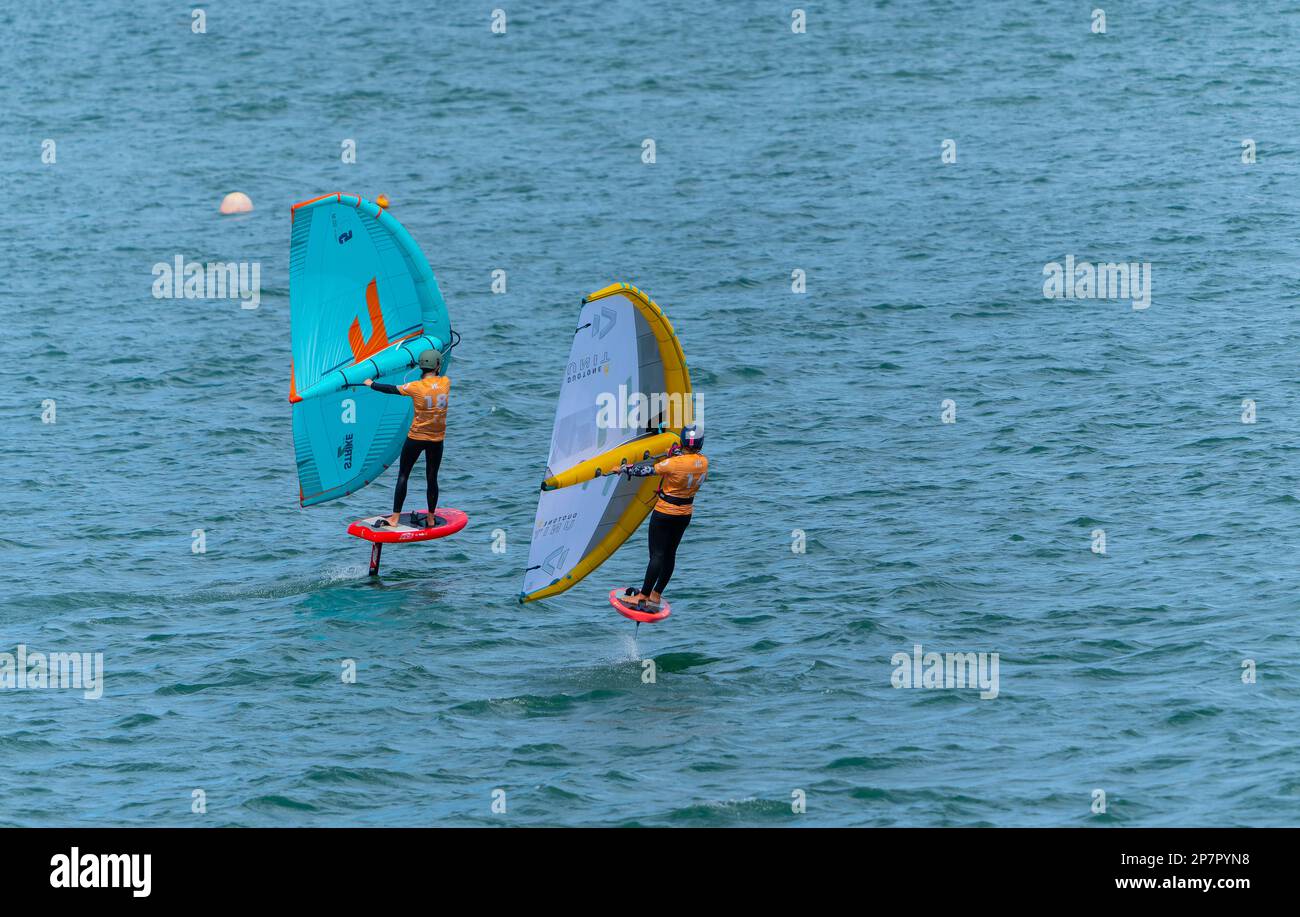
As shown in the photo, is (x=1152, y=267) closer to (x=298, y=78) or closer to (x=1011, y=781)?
(x=1011, y=781)

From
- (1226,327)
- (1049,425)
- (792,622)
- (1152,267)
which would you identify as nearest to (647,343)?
(792,622)

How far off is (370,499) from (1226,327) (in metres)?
20.6

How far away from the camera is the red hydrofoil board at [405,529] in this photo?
96.5ft

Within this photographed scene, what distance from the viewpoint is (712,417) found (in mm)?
39719

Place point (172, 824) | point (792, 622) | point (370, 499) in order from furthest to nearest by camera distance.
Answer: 1. point (370, 499)
2. point (792, 622)
3. point (172, 824)

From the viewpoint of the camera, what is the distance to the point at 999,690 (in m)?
26.4

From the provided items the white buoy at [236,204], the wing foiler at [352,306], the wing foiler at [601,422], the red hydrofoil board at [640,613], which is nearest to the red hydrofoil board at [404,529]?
the wing foiler at [352,306]

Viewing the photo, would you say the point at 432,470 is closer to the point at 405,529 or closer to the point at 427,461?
the point at 427,461

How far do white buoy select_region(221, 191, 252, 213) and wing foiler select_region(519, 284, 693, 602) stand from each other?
29881 millimetres

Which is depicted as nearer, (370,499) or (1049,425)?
(370,499)

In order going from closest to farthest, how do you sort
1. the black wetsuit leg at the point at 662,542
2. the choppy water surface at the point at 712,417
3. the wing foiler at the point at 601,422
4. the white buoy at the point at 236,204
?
the choppy water surface at the point at 712,417
the wing foiler at the point at 601,422
the black wetsuit leg at the point at 662,542
the white buoy at the point at 236,204

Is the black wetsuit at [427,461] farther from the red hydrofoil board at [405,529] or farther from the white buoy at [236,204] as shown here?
the white buoy at [236,204]

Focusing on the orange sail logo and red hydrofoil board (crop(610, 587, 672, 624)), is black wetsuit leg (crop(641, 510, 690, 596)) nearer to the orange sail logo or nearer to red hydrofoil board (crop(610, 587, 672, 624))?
red hydrofoil board (crop(610, 587, 672, 624))

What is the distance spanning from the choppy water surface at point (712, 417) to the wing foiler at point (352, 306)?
362 centimetres
